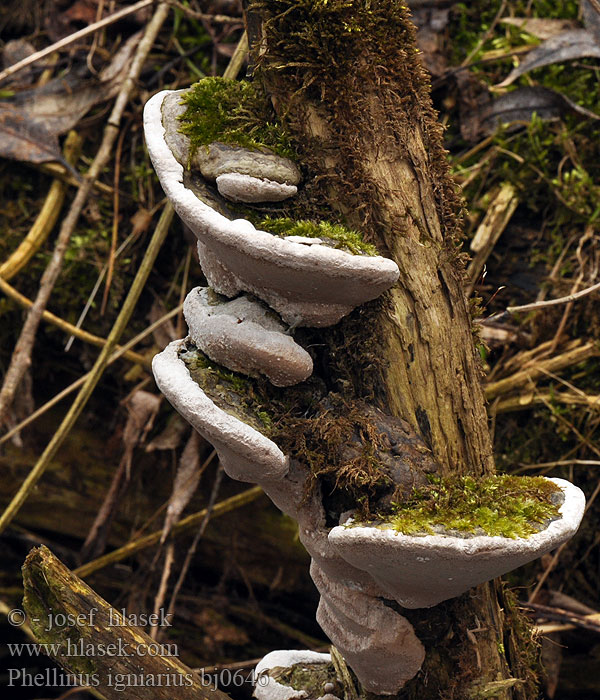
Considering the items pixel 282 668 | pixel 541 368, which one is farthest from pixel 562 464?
pixel 282 668

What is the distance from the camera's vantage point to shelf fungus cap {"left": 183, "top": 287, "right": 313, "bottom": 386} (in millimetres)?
1333

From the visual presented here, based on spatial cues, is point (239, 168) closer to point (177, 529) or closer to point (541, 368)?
point (541, 368)

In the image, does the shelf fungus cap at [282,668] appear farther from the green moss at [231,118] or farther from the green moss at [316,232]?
the green moss at [231,118]

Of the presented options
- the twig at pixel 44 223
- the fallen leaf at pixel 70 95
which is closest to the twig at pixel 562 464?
the twig at pixel 44 223

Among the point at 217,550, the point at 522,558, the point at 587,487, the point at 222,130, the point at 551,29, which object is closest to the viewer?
the point at 522,558

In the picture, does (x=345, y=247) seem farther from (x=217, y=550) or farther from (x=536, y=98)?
(x=217, y=550)

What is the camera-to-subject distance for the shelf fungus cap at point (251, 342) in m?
1.33

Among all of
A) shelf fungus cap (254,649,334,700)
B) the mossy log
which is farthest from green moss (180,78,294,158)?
shelf fungus cap (254,649,334,700)

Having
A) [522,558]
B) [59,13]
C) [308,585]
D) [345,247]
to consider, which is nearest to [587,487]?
[308,585]

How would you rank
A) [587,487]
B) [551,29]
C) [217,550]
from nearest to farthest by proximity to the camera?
[587,487], [551,29], [217,550]

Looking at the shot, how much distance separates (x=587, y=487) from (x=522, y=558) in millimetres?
1415

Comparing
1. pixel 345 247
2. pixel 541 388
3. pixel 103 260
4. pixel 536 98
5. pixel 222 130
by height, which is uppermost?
pixel 222 130

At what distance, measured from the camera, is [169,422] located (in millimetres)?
2803

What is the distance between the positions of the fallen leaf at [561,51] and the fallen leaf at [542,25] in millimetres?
72
